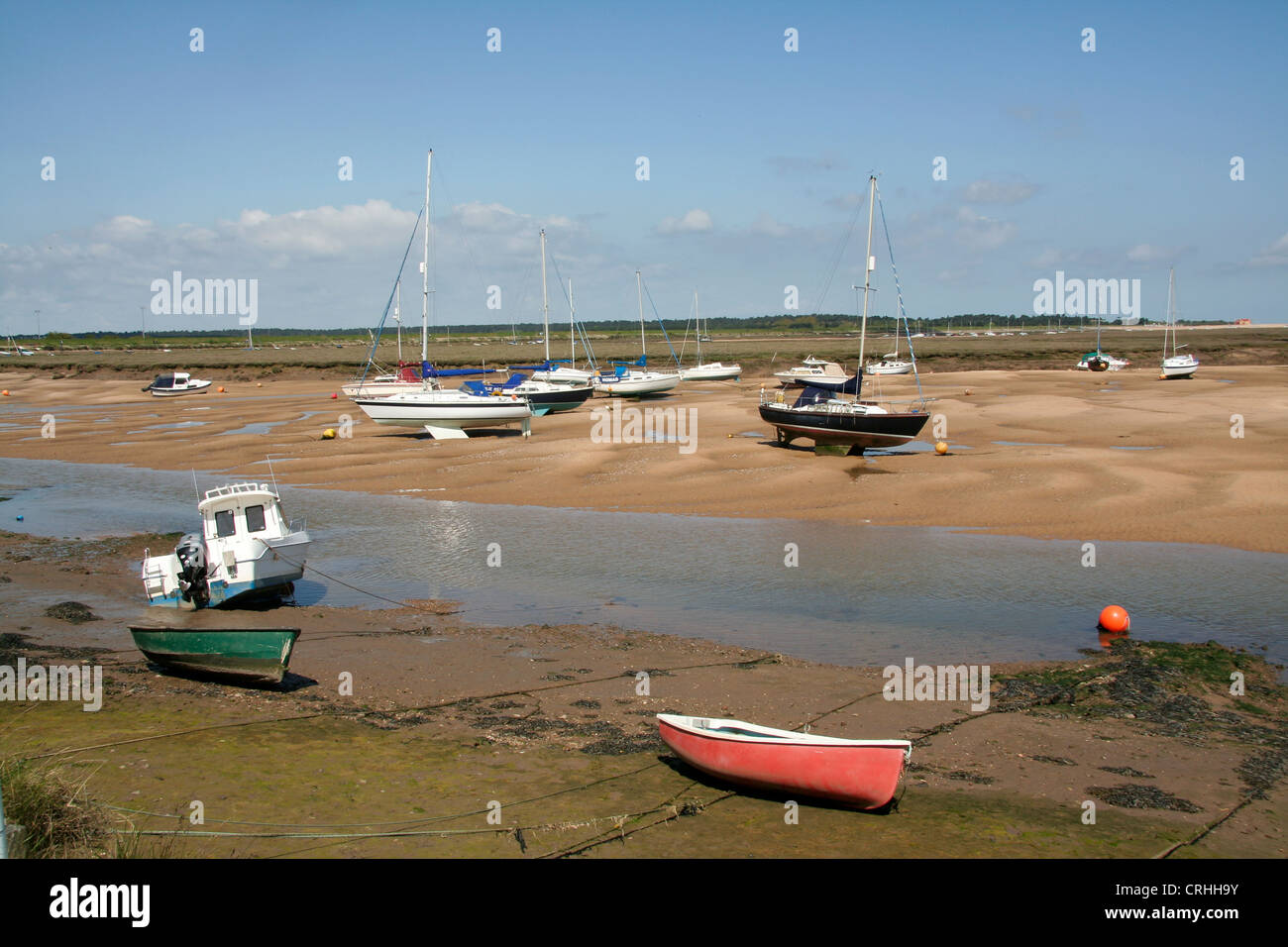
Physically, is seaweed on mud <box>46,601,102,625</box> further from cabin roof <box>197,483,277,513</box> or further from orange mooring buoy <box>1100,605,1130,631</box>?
orange mooring buoy <box>1100,605,1130,631</box>

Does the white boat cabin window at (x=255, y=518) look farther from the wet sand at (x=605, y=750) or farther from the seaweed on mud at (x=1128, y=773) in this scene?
the seaweed on mud at (x=1128, y=773)

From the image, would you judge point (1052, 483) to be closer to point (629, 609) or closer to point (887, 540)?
point (887, 540)

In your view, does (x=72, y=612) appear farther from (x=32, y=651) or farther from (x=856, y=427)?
(x=856, y=427)

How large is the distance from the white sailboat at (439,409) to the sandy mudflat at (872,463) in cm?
94

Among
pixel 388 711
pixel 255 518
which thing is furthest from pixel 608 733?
pixel 255 518

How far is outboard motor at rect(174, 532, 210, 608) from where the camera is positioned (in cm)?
1686

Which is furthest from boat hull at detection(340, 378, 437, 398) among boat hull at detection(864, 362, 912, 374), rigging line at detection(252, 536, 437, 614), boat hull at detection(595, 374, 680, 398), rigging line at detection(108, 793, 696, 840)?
boat hull at detection(864, 362, 912, 374)

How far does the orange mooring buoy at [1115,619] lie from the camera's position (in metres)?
15.9

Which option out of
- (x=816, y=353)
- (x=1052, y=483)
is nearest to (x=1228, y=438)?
(x=1052, y=483)

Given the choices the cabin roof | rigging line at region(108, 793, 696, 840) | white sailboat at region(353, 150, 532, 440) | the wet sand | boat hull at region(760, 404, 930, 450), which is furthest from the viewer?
white sailboat at region(353, 150, 532, 440)

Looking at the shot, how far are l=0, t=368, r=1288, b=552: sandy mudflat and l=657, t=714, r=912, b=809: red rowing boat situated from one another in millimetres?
15975

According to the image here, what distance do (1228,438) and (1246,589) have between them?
784 inches

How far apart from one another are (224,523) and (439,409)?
23762 mm
